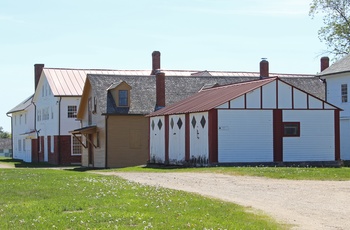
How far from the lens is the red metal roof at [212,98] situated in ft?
122

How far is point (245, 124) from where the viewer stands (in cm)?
3684

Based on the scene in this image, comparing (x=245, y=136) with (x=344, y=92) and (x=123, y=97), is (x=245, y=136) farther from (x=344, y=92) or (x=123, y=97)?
(x=123, y=97)

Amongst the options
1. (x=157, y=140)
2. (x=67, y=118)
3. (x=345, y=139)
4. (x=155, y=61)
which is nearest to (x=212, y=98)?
(x=157, y=140)

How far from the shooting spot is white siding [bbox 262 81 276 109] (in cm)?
3719

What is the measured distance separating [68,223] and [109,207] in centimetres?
226

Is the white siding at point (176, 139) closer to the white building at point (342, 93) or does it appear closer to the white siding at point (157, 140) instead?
the white siding at point (157, 140)

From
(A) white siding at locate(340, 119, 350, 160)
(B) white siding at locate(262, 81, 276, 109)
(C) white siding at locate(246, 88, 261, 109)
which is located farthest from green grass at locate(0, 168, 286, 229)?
(A) white siding at locate(340, 119, 350, 160)

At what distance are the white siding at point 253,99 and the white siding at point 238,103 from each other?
1.08ft

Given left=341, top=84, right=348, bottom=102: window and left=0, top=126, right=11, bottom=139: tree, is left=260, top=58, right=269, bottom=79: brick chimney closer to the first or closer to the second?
left=341, top=84, right=348, bottom=102: window

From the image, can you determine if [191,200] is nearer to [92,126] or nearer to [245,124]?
[245,124]

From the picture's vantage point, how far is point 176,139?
4106 cm

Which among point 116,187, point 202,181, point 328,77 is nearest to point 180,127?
point 328,77

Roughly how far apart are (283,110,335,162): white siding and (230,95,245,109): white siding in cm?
247

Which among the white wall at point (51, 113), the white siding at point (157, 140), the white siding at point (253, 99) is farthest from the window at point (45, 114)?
the white siding at point (253, 99)
